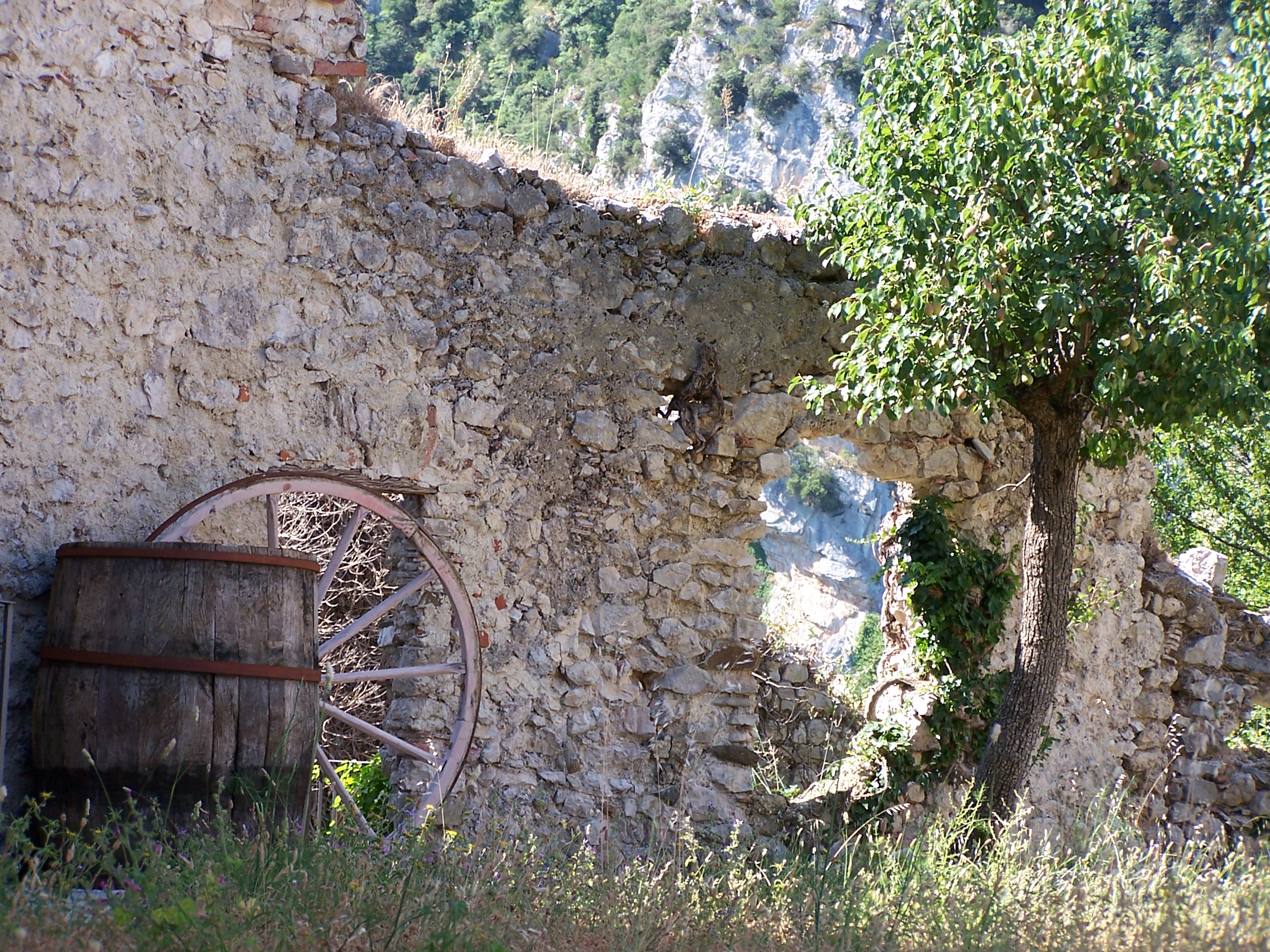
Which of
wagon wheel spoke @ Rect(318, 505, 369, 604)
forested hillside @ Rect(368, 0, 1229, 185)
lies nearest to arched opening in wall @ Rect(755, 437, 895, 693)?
forested hillside @ Rect(368, 0, 1229, 185)

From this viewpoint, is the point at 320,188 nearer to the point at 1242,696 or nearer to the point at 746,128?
the point at 1242,696

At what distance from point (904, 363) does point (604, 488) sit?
4.49 feet

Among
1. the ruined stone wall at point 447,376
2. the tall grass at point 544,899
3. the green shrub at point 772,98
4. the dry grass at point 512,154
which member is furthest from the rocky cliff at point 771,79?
the tall grass at point 544,899

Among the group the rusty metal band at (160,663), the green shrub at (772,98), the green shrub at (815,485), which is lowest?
the rusty metal band at (160,663)

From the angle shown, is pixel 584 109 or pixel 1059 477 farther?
pixel 584 109

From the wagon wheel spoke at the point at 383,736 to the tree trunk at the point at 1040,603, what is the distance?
229cm

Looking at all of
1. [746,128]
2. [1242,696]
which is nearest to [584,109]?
[746,128]

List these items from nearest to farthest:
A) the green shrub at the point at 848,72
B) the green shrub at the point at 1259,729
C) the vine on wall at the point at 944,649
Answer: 1. the vine on wall at the point at 944,649
2. the green shrub at the point at 1259,729
3. the green shrub at the point at 848,72

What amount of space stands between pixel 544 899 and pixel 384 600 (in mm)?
1464

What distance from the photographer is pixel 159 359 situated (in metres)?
3.84

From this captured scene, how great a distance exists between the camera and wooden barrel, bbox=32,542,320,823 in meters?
2.97

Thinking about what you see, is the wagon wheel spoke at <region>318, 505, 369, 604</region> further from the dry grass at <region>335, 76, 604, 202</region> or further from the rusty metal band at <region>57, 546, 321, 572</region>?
the dry grass at <region>335, 76, 604, 202</region>

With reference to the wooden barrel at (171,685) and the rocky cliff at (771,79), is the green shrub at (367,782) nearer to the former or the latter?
the wooden barrel at (171,685)

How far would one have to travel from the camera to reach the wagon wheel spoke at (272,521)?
3.64m
